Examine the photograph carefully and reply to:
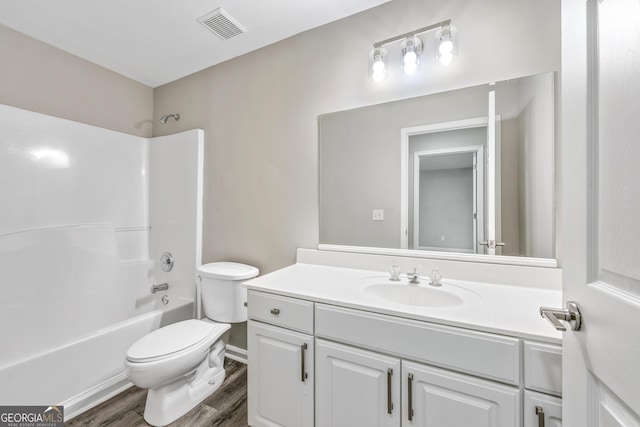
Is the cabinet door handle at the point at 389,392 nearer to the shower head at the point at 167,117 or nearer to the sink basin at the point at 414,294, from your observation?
the sink basin at the point at 414,294

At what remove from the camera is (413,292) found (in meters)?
1.32

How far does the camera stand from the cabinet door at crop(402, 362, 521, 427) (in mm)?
832

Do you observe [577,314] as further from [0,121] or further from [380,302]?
[0,121]

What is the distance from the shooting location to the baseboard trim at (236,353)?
80.7 inches

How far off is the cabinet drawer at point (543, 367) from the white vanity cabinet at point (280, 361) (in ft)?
2.46

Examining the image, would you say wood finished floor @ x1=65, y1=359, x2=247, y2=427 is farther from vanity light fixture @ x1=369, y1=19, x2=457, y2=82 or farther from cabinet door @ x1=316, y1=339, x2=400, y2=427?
vanity light fixture @ x1=369, y1=19, x2=457, y2=82

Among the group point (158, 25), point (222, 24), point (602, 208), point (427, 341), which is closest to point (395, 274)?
point (427, 341)

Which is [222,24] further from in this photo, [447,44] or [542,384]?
[542,384]

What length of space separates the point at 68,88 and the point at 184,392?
2.34 metres

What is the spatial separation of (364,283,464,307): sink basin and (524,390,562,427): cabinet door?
43 centimetres

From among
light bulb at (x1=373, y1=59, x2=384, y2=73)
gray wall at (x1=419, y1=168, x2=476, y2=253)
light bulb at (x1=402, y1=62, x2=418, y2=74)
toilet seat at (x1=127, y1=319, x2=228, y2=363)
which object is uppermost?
light bulb at (x1=373, y1=59, x2=384, y2=73)

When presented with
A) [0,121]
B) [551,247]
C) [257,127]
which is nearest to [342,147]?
[257,127]

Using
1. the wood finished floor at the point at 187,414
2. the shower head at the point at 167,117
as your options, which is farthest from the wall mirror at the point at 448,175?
the shower head at the point at 167,117

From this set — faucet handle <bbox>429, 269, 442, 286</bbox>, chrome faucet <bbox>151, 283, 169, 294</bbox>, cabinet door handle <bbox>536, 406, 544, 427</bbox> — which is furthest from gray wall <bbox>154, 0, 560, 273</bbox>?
cabinet door handle <bbox>536, 406, 544, 427</bbox>
